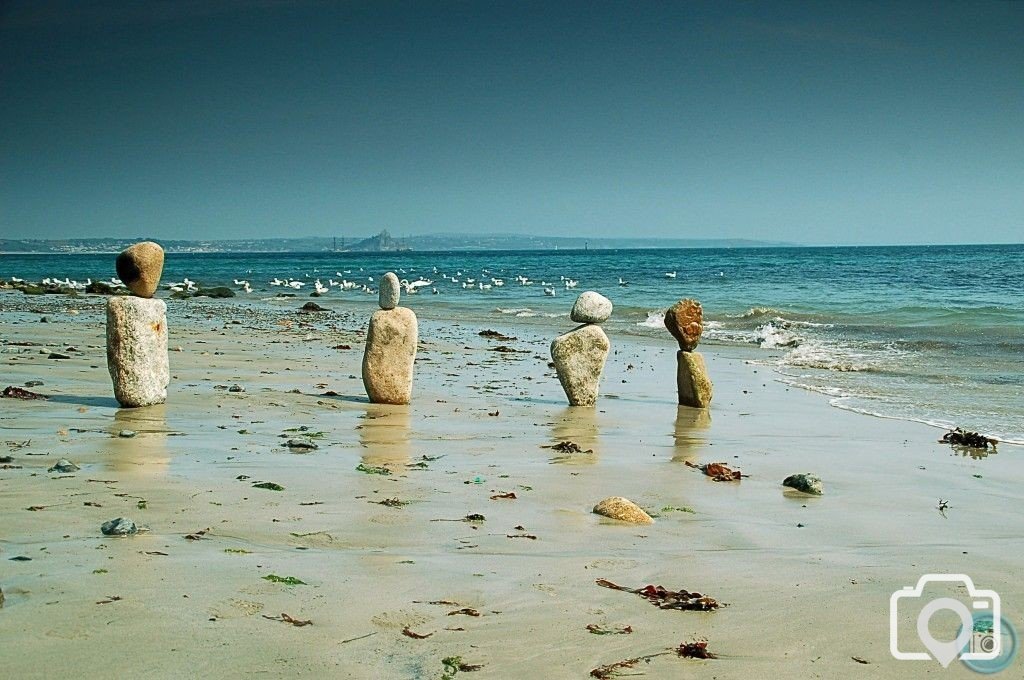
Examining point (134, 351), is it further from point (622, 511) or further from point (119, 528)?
point (622, 511)

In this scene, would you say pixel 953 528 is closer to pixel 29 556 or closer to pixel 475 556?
pixel 475 556

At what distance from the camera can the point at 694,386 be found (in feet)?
33.7

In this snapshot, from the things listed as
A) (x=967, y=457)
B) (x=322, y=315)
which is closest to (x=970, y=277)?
(x=322, y=315)

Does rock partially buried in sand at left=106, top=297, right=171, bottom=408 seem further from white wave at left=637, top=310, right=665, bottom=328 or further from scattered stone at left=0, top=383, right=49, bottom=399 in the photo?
white wave at left=637, top=310, right=665, bottom=328

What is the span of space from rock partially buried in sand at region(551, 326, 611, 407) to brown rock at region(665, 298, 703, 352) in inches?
A: 41.5

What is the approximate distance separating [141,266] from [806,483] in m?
6.26

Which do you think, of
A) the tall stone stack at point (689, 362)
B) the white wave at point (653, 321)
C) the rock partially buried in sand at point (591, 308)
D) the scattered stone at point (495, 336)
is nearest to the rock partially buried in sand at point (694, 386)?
the tall stone stack at point (689, 362)

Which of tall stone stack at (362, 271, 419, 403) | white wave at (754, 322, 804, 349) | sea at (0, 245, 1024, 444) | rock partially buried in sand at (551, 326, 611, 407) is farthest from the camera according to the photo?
white wave at (754, 322, 804, 349)

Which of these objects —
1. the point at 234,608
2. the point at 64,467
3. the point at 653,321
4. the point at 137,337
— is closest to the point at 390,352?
the point at 137,337

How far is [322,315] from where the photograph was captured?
24734 millimetres

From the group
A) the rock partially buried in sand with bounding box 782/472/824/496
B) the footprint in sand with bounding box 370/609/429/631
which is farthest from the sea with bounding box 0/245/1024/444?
the footprint in sand with bounding box 370/609/429/631

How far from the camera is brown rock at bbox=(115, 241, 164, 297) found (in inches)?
353

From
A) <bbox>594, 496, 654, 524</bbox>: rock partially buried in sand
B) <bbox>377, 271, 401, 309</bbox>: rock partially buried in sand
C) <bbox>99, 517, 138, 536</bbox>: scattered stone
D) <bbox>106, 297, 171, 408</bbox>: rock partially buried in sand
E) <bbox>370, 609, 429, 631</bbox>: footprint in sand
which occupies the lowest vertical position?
<bbox>594, 496, 654, 524</bbox>: rock partially buried in sand

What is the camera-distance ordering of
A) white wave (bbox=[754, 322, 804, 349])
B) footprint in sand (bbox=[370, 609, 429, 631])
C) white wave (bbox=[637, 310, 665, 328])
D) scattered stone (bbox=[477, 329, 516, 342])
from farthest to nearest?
white wave (bbox=[637, 310, 665, 328])
scattered stone (bbox=[477, 329, 516, 342])
white wave (bbox=[754, 322, 804, 349])
footprint in sand (bbox=[370, 609, 429, 631])
